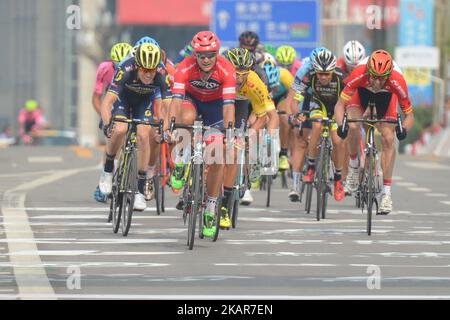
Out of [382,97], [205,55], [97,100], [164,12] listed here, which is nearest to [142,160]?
[205,55]

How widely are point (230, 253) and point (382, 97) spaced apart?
384 cm

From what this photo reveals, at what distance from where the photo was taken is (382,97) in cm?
1767

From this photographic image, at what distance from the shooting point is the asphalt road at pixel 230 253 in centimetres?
1178

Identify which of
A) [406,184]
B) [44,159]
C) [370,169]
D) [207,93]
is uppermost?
[207,93]

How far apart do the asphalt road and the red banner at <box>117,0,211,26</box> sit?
232 feet

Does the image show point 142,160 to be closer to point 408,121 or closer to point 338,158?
point 408,121

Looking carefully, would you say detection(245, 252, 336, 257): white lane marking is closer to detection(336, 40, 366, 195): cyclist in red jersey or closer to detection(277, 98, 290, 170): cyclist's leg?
detection(336, 40, 366, 195): cyclist in red jersey

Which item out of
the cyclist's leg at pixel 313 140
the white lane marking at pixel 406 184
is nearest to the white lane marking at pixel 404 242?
the cyclist's leg at pixel 313 140

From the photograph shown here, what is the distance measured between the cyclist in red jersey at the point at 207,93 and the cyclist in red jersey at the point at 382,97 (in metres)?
1.62

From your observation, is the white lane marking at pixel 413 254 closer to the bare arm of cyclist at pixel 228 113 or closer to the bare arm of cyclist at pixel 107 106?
the bare arm of cyclist at pixel 228 113

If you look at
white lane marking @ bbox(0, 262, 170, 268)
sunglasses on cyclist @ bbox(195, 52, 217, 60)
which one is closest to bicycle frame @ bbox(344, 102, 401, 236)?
sunglasses on cyclist @ bbox(195, 52, 217, 60)
